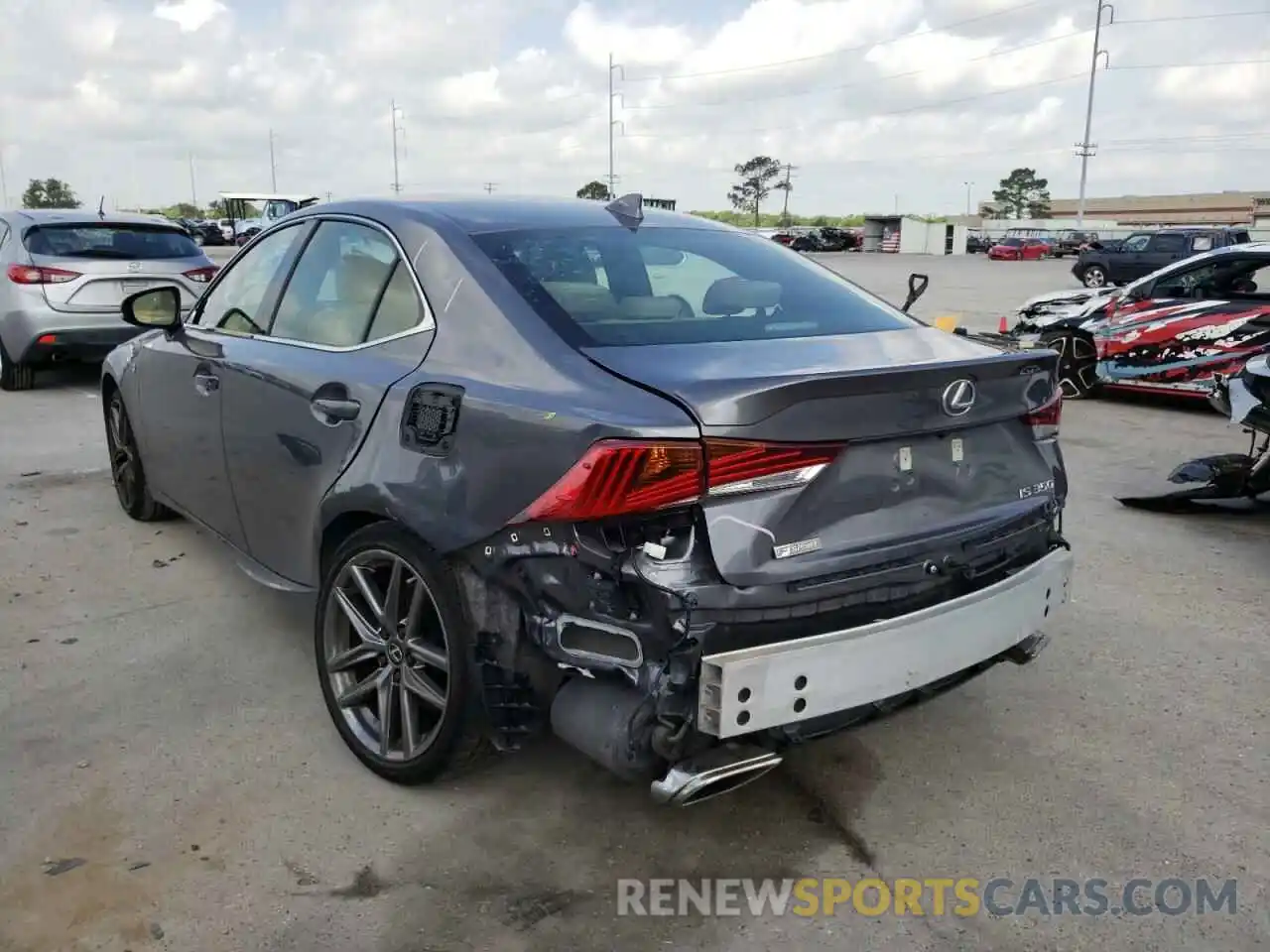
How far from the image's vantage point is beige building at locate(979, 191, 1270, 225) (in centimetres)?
8788

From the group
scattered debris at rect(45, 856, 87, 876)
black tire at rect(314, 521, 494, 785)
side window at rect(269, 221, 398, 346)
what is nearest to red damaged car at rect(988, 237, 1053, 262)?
side window at rect(269, 221, 398, 346)

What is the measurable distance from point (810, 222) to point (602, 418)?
103 m

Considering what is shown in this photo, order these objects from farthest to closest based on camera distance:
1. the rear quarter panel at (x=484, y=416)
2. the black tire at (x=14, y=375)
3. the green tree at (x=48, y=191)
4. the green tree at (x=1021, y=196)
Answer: the green tree at (x=1021, y=196)
the green tree at (x=48, y=191)
the black tire at (x=14, y=375)
the rear quarter panel at (x=484, y=416)

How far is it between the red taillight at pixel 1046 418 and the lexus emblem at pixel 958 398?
1.22ft

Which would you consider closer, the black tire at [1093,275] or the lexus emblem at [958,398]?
the lexus emblem at [958,398]

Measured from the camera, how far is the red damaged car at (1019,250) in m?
Answer: 50.5

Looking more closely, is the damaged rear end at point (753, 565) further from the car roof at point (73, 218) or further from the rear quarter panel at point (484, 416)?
the car roof at point (73, 218)

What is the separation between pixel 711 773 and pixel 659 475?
67cm

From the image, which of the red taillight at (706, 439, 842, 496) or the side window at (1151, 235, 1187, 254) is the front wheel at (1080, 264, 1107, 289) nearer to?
the side window at (1151, 235, 1187, 254)

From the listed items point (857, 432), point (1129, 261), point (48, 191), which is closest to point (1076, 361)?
point (857, 432)

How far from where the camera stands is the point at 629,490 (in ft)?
7.56

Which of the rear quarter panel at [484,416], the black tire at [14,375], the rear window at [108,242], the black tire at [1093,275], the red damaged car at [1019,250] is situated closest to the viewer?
the rear quarter panel at [484,416]

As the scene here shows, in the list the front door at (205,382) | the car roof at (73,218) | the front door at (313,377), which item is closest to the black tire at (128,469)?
the front door at (205,382)

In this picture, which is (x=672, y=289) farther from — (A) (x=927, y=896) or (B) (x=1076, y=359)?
(B) (x=1076, y=359)
